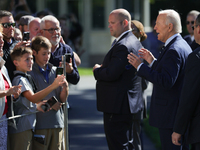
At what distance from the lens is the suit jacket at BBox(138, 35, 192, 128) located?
13.6 feet

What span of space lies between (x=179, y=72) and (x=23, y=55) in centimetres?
174

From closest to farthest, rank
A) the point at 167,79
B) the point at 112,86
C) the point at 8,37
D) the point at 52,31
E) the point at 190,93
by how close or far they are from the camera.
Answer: the point at 190,93 → the point at 167,79 → the point at 8,37 → the point at 112,86 → the point at 52,31

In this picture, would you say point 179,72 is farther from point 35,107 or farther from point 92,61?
point 92,61

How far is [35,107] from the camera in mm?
4324

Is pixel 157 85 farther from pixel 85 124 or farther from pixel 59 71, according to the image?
pixel 85 124

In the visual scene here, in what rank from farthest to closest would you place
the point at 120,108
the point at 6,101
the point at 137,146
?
the point at 137,146, the point at 120,108, the point at 6,101

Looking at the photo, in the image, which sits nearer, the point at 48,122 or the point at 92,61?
the point at 48,122

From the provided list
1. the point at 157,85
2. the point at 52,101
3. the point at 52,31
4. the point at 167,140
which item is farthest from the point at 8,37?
the point at 167,140

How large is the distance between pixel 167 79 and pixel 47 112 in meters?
1.43

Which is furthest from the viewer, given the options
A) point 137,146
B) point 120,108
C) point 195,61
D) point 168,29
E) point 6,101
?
point 137,146

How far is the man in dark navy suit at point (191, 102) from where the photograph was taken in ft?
11.0

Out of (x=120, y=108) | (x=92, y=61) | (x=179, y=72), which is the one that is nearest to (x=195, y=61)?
(x=179, y=72)

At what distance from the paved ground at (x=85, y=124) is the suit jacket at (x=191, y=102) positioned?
2.86 meters

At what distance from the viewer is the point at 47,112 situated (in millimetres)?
4473
